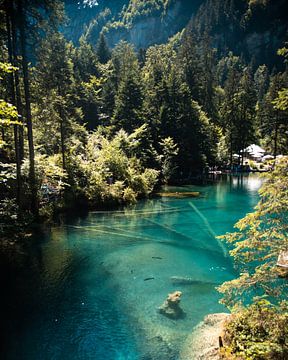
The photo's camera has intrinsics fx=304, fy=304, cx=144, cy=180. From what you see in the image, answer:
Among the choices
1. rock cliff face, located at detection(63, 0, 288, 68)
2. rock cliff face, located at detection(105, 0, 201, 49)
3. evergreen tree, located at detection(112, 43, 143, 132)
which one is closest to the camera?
evergreen tree, located at detection(112, 43, 143, 132)

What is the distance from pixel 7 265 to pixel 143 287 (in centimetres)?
593

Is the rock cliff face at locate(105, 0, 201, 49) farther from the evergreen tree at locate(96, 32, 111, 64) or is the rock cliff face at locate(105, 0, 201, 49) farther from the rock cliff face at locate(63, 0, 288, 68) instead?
the evergreen tree at locate(96, 32, 111, 64)

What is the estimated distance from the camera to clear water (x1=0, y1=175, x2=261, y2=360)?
8.20 m

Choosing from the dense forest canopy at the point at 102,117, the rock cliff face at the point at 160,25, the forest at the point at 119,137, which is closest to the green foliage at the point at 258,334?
the forest at the point at 119,137

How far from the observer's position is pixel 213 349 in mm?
7355

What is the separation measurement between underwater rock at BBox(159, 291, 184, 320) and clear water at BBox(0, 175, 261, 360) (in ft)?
0.78

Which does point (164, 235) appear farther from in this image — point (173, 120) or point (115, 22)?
point (115, 22)

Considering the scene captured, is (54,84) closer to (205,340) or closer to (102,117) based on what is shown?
(205,340)

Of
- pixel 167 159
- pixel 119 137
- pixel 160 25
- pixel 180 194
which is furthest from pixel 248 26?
pixel 180 194

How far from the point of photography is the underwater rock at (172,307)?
9641 mm

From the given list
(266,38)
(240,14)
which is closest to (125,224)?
(266,38)

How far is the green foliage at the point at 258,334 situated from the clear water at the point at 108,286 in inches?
74.5

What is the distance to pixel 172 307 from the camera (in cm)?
992

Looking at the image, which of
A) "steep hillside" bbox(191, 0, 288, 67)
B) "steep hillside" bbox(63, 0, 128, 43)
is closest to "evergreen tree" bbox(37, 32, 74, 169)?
"steep hillside" bbox(191, 0, 288, 67)
